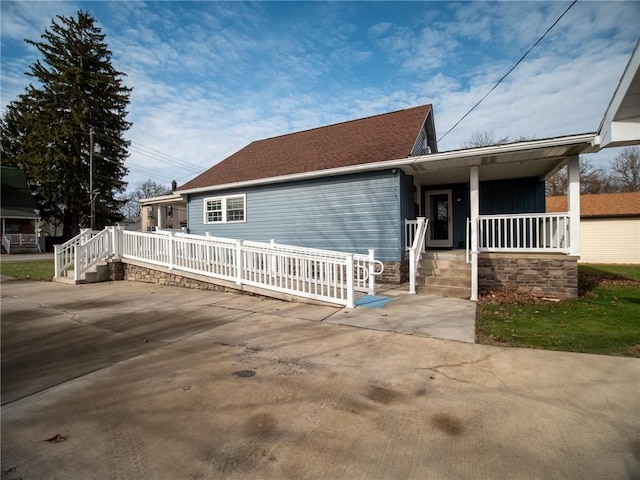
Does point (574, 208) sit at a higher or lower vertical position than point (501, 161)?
lower

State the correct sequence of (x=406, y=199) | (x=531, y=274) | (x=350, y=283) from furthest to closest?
1. (x=406, y=199)
2. (x=531, y=274)
3. (x=350, y=283)

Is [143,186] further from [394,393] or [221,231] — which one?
[394,393]

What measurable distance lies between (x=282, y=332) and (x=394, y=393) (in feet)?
7.55

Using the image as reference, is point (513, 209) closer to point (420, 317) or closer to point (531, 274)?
point (531, 274)

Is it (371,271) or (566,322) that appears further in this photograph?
(371,271)

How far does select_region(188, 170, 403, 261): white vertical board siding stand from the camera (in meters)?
9.44

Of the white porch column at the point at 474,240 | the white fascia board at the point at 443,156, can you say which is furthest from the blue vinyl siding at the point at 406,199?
the white porch column at the point at 474,240

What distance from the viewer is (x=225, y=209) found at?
13.1m

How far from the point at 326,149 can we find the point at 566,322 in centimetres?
877

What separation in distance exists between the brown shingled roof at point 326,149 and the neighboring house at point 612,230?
13.2 m

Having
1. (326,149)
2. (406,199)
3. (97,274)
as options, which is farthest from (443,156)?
(97,274)

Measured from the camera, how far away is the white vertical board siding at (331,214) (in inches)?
372

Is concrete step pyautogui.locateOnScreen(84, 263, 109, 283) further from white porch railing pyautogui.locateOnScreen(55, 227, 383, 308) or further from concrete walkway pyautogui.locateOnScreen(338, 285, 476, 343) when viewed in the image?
concrete walkway pyautogui.locateOnScreen(338, 285, 476, 343)

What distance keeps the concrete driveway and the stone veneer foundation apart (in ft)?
14.1
